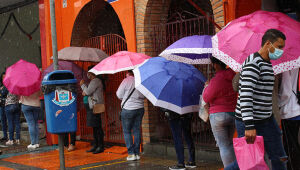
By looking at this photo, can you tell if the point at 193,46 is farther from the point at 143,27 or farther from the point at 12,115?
the point at 12,115

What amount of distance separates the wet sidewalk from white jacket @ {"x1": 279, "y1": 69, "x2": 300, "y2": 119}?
2528mm

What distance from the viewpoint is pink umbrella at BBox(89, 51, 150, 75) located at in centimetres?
788

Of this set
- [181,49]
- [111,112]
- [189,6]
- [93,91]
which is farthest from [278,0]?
[111,112]

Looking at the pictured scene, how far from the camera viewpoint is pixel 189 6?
10.3m

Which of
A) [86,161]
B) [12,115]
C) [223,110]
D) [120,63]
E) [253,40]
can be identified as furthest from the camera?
[12,115]

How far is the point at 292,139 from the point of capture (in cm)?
564

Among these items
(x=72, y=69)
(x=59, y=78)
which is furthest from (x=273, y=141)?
(x=72, y=69)

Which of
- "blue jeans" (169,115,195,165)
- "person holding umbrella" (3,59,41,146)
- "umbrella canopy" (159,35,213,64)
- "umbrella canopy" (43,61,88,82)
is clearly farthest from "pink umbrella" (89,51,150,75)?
"person holding umbrella" (3,59,41,146)

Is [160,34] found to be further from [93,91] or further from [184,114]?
[184,114]

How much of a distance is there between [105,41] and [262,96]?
6882mm

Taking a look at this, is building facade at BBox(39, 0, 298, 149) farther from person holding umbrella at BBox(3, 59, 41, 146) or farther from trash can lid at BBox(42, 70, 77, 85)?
trash can lid at BBox(42, 70, 77, 85)

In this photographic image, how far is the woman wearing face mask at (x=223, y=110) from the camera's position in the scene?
557 centimetres

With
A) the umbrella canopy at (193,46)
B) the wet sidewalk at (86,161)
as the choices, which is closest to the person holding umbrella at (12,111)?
the wet sidewalk at (86,161)

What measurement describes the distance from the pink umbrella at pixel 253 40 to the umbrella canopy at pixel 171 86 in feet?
5.33
